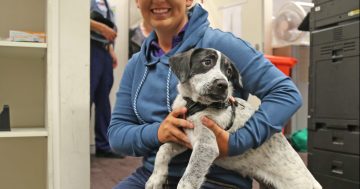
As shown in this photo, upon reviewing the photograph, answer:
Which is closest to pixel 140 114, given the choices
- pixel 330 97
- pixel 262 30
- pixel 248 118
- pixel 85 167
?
pixel 248 118

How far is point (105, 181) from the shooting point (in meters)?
2.51

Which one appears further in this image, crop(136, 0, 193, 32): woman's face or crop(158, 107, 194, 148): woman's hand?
crop(136, 0, 193, 32): woman's face

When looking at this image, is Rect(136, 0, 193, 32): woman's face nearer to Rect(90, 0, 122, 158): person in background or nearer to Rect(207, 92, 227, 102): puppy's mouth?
Rect(207, 92, 227, 102): puppy's mouth

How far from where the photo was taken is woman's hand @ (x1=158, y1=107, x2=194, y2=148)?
972mm

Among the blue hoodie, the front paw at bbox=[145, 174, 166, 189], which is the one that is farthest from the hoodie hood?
the front paw at bbox=[145, 174, 166, 189]

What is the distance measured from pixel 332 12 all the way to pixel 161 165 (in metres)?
1.37

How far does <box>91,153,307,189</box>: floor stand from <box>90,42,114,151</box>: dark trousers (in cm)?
24

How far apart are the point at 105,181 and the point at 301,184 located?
173cm

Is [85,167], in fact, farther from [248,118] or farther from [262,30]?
[262,30]

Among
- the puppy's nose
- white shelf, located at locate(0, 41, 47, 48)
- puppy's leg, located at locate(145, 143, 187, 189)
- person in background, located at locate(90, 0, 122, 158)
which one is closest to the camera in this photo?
the puppy's nose

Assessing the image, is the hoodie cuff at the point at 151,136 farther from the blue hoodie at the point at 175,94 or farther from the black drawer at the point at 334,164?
the black drawer at the point at 334,164

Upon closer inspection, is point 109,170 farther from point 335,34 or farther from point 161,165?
point 161,165

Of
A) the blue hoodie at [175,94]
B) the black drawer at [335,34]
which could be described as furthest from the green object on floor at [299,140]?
the blue hoodie at [175,94]

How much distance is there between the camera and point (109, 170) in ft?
9.55
